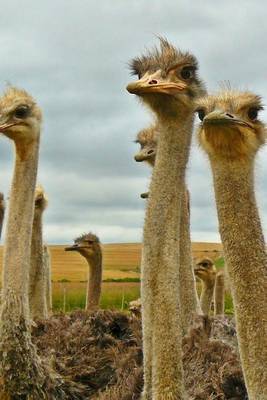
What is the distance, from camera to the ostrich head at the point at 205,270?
16125 millimetres

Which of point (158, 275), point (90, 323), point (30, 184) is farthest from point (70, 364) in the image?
point (158, 275)

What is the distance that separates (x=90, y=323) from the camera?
27.0 feet

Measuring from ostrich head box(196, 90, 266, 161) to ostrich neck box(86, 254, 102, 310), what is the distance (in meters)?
7.24

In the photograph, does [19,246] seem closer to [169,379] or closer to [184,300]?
[184,300]

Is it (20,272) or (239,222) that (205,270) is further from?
(239,222)

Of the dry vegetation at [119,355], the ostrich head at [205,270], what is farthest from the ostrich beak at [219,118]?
the ostrich head at [205,270]

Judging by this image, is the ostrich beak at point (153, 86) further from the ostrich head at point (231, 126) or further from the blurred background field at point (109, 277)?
the blurred background field at point (109, 277)

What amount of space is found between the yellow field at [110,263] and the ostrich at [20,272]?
2833 centimetres

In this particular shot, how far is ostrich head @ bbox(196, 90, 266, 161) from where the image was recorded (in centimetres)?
473

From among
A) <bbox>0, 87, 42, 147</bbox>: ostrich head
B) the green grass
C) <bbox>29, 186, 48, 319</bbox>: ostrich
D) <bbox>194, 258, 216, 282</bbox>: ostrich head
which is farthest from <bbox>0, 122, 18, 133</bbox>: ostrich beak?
the green grass

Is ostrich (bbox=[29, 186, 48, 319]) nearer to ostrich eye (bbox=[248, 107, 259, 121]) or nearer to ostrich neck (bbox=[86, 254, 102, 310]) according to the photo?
ostrich neck (bbox=[86, 254, 102, 310])

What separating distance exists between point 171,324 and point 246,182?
1.31 metres

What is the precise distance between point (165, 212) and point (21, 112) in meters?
2.55

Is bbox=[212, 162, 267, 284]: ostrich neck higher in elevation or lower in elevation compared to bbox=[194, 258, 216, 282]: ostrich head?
lower
